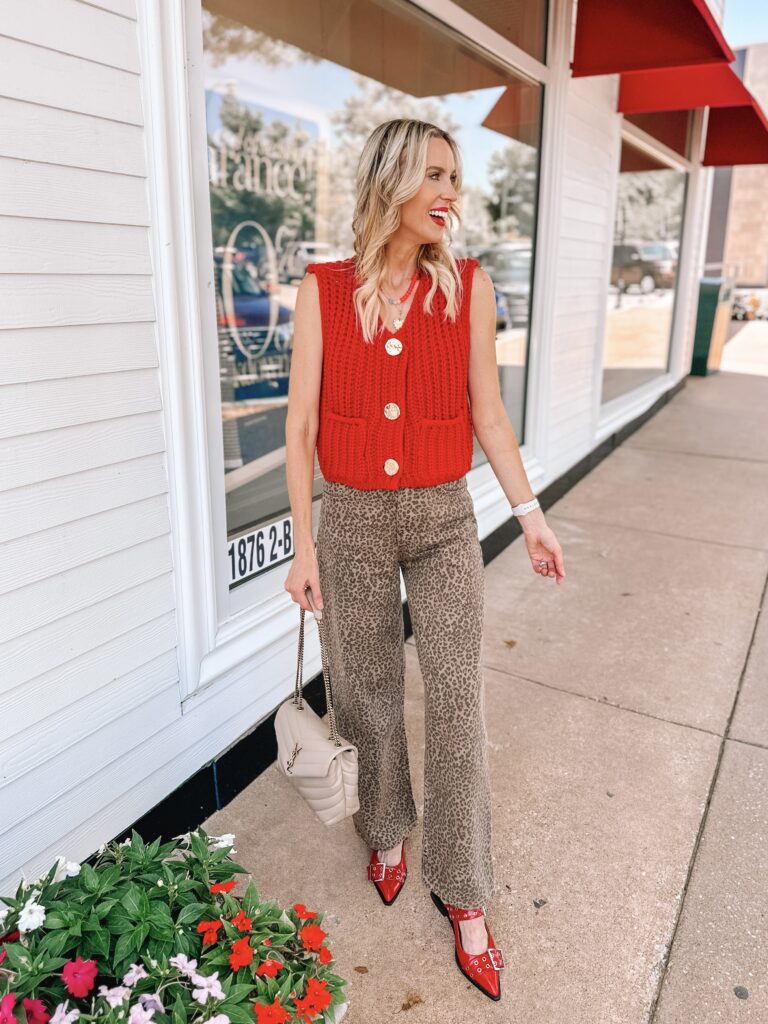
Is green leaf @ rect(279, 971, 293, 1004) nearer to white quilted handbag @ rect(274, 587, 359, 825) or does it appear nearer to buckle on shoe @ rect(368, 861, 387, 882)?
white quilted handbag @ rect(274, 587, 359, 825)

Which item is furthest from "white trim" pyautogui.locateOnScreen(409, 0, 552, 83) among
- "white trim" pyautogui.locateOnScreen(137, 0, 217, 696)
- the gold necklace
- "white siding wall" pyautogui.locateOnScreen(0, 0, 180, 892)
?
the gold necklace

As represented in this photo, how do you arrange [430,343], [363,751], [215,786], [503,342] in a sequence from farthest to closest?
1. [503,342]
2. [215,786]
3. [363,751]
4. [430,343]

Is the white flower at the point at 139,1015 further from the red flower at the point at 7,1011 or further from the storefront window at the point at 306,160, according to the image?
the storefront window at the point at 306,160

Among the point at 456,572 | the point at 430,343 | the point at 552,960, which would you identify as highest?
the point at 430,343

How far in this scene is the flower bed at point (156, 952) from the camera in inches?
49.9

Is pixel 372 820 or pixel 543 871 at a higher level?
pixel 372 820

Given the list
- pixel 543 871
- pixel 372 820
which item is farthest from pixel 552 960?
pixel 372 820

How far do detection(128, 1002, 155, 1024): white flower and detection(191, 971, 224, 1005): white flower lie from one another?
0.24ft

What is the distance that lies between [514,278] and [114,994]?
4947 millimetres

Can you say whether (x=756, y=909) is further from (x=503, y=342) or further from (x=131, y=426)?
(x=503, y=342)

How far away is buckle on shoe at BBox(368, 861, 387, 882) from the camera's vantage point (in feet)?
7.29

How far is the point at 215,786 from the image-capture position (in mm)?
2518

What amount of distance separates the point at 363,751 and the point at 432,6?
2.96m

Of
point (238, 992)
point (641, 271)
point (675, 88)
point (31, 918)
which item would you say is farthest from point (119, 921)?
point (641, 271)
